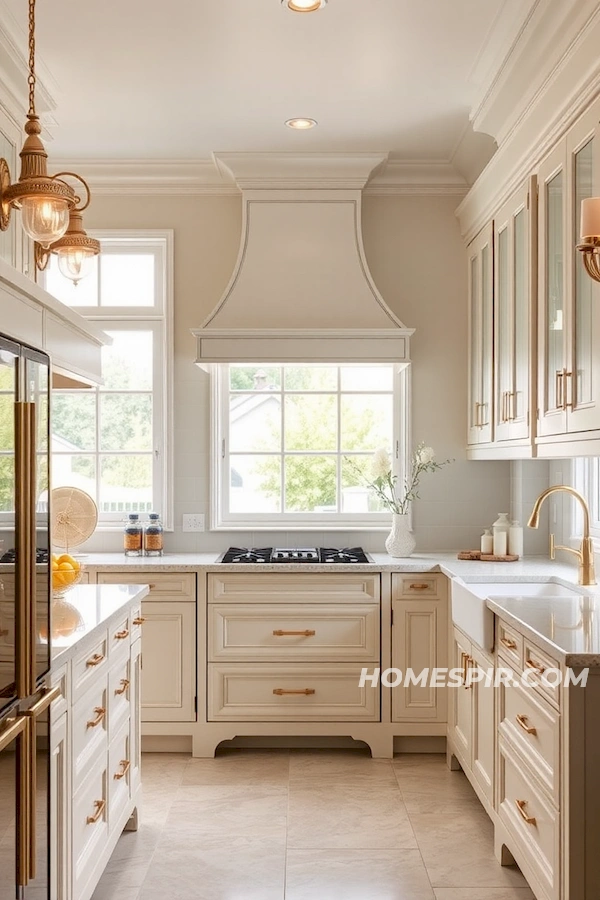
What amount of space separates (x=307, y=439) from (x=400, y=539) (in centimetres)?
78

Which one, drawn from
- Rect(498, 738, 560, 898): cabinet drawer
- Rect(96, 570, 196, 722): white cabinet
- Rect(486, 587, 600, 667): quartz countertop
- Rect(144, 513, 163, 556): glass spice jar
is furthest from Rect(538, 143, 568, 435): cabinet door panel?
Rect(144, 513, 163, 556): glass spice jar

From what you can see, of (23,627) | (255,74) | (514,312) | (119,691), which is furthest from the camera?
(514,312)

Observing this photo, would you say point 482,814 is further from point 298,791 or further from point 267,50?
point 267,50

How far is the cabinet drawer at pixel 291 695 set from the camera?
4066 mm

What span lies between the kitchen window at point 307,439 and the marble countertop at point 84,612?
56.8 inches

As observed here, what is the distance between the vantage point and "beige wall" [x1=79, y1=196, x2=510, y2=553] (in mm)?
4559

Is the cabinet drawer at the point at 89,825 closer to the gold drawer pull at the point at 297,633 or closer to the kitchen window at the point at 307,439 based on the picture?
the gold drawer pull at the point at 297,633

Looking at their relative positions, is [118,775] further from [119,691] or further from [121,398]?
[121,398]

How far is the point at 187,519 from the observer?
179 inches

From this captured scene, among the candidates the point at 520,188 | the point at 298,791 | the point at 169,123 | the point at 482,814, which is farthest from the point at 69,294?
the point at 482,814

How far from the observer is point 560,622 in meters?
2.56

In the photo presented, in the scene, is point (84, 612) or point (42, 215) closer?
point (42, 215)

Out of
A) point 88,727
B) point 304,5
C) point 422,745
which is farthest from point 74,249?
point 422,745

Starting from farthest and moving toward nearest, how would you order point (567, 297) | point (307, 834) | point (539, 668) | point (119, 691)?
point (307, 834) → point (119, 691) → point (567, 297) → point (539, 668)
